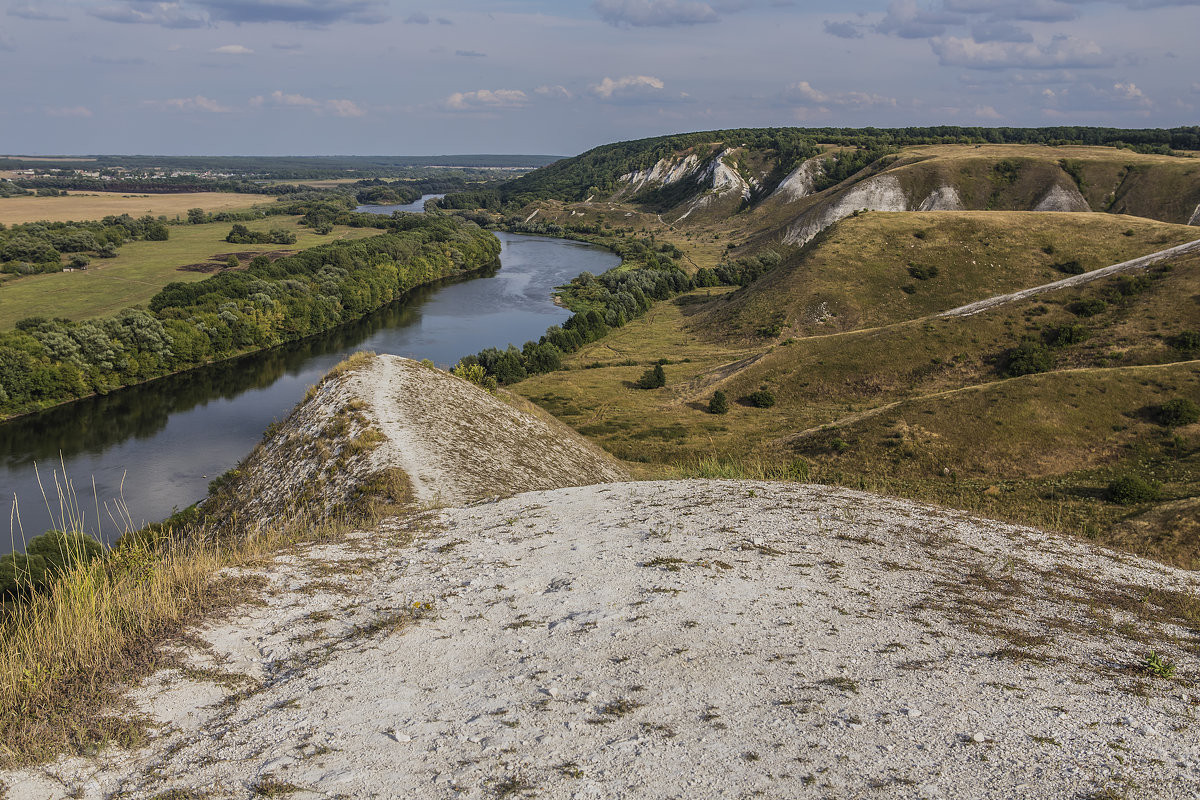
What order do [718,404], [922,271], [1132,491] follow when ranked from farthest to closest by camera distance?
[922,271], [718,404], [1132,491]

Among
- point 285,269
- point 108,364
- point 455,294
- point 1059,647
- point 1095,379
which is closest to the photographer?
point 1059,647

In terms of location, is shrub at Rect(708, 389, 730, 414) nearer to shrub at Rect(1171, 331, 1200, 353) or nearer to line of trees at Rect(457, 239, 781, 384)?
line of trees at Rect(457, 239, 781, 384)

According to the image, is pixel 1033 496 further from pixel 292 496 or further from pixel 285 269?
pixel 285 269

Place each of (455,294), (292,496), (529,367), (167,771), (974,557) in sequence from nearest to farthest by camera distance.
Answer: (167,771), (974,557), (292,496), (529,367), (455,294)

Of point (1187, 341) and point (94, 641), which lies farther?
point (1187, 341)

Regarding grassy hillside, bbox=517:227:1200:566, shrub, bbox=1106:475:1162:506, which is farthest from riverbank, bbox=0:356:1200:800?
shrub, bbox=1106:475:1162:506

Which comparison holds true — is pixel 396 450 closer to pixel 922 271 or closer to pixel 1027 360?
pixel 1027 360

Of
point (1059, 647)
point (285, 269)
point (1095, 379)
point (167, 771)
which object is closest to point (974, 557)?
point (1059, 647)

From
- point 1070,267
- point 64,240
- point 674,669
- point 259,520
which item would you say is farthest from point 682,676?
point 64,240
